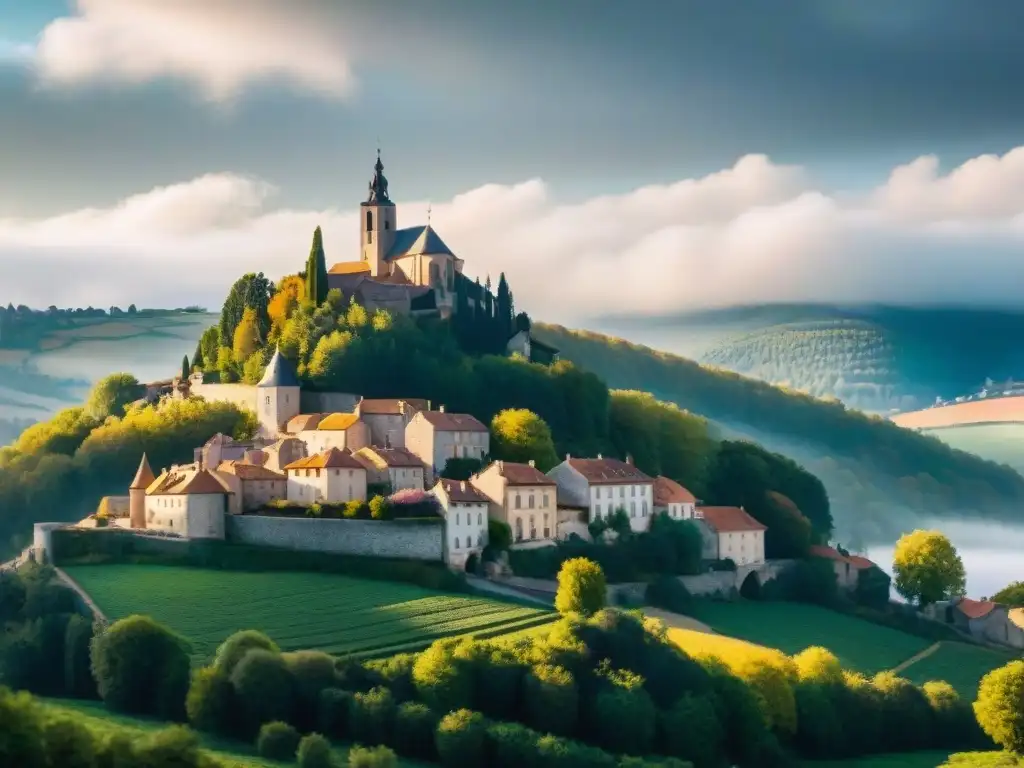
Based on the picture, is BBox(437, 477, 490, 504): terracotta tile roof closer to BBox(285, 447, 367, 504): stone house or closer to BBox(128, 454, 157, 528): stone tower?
BBox(285, 447, 367, 504): stone house

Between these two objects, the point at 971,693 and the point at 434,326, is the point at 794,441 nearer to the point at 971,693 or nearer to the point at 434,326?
the point at 434,326

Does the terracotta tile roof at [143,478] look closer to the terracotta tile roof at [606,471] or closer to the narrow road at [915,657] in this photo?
the terracotta tile roof at [606,471]

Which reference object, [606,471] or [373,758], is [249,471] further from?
[373,758]

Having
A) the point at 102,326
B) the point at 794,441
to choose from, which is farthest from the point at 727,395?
the point at 102,326

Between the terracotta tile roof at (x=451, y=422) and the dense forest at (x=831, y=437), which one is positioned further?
the dense forest at (x=831, y=437)

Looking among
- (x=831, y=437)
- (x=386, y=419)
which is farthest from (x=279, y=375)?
(x=831, y=437)

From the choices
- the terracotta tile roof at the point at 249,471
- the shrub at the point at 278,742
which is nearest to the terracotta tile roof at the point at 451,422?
the terracotta tile roof at the point at 249,471

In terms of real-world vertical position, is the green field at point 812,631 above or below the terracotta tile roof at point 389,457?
below
